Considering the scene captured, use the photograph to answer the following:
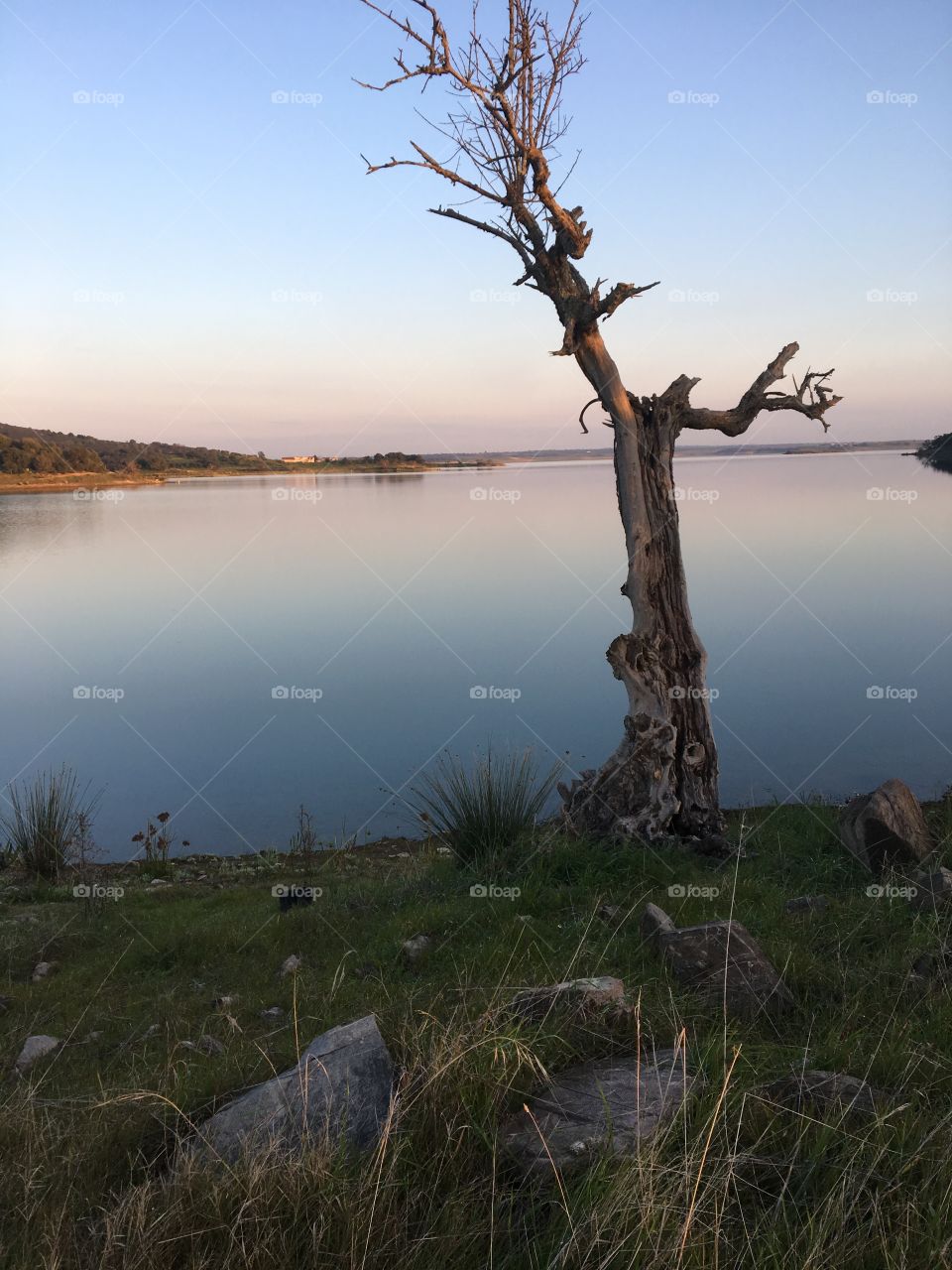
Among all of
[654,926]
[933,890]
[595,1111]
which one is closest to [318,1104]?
[595,1111]

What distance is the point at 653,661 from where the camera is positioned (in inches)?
288

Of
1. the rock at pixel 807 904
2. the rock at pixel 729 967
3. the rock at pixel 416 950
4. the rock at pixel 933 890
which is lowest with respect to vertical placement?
the rock at pixel 416 950

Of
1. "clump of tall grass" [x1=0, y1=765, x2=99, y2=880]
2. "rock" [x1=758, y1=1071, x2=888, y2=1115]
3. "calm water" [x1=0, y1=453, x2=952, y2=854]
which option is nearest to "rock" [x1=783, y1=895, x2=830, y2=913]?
"rock" [x1=758, y1=1071, x2=888, y2=1115]

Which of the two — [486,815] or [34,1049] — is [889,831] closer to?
[486,815]

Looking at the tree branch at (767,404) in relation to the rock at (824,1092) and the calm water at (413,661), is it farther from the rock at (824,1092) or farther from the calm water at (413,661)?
the rock at (824,1092)

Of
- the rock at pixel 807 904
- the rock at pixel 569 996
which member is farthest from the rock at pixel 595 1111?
the rock at pixel 807 904

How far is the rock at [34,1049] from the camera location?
14.3 ft

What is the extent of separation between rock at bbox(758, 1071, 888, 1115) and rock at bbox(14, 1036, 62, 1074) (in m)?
3.36

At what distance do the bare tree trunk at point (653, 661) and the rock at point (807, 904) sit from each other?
1.70m

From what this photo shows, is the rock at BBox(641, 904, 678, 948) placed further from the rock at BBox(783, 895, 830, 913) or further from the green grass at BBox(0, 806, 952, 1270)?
the rock at BBox(783, 895, 830, 913)

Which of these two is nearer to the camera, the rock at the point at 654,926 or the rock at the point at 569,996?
the rock at the point at 569,996

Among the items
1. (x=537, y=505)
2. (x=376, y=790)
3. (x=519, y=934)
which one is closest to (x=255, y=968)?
(x=519, y=934)

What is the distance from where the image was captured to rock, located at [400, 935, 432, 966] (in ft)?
16.5

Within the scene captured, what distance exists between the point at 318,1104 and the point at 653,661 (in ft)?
15.9
